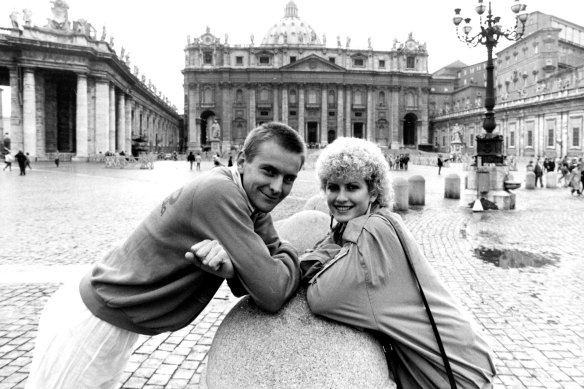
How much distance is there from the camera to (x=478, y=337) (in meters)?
2.41

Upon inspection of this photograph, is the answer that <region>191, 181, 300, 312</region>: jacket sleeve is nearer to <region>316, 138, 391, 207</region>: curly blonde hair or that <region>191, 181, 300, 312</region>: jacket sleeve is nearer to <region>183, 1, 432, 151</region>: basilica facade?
<region>316, 138, 391, 207</region>: curly blonde hair

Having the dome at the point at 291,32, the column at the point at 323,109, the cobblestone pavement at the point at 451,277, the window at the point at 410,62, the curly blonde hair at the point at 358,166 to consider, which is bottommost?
the cobblestone pavement at the point at 451,277

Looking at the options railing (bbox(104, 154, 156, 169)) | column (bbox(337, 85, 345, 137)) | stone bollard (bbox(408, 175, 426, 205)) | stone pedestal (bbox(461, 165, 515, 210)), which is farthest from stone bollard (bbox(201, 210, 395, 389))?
column (bbox(337, 85, 345, 137))

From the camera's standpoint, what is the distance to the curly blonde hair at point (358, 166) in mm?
2717

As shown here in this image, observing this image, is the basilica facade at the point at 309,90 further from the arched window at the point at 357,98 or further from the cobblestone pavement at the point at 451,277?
the cobblestone pavement at the point at 451,277

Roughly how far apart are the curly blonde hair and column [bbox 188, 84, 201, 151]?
79.5 metres

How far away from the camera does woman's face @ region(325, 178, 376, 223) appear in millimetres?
2746

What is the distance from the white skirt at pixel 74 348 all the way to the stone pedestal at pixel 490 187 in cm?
1523

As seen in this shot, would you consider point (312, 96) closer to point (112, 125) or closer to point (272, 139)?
point (112, 125)

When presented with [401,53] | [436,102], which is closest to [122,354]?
[401,53]

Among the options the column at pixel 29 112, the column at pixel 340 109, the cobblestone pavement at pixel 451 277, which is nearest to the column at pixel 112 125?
the column at pixel 29 112

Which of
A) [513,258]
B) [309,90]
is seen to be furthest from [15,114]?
[309,90]

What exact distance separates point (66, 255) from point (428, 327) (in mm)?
7220

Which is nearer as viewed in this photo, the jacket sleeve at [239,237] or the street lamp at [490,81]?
the jacket sleeve at [239,237]
